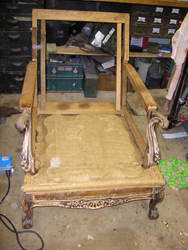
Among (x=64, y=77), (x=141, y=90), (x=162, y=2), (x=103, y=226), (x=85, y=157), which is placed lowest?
(x=103, y=226)

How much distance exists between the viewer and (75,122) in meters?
1.71

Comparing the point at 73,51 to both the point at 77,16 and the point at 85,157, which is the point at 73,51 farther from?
the point at 85,157

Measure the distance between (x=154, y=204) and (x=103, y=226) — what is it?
392mm

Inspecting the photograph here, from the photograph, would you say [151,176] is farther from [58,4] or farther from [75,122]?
[58,4]

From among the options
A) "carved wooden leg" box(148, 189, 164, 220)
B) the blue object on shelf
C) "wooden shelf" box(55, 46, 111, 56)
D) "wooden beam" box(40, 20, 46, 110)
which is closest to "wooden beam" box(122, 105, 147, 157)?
"carved wooden leg" box(148, 189, 164, 220)

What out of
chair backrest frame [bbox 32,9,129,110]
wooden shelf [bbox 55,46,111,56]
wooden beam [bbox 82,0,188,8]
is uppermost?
wooden beam [bbox 82,0,188,8]

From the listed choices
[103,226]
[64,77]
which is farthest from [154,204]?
[64,77]

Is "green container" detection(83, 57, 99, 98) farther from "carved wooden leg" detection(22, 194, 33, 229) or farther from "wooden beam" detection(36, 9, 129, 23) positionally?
"carved wooden leg" detection(22, 194, 33, 229)

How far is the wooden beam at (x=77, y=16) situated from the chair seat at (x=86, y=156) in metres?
0.74

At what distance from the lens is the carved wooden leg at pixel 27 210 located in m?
1.34

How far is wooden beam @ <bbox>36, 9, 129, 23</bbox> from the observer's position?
1720 millimetres

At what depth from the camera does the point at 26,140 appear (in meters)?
1.24

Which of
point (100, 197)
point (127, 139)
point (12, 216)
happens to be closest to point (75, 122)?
point (127, 139)

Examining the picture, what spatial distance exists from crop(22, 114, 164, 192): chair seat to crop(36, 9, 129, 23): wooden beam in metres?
0.74
